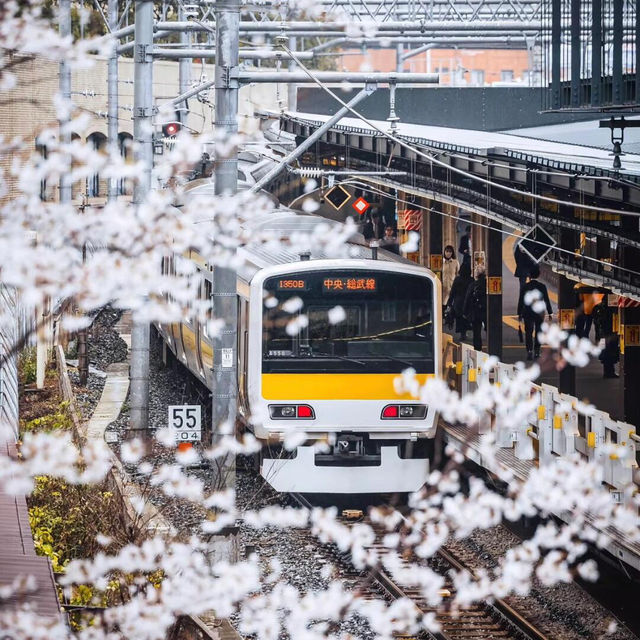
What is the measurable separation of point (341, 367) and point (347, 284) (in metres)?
0.82

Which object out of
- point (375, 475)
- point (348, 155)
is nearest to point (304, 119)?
point (348, 155)

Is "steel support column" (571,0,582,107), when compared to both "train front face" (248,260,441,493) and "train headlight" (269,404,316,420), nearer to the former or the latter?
"train front face" (248,260,441,493)

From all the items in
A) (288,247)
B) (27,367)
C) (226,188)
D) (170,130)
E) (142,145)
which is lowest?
(27,367)

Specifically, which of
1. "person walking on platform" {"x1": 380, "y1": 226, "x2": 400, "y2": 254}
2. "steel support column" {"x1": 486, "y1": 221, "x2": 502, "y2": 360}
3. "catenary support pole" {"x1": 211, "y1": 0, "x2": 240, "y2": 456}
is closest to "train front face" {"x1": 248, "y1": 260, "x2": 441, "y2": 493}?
"catenary support pole" {"x1": 211, "y1": 0, "x2": 240, "y2": 456}

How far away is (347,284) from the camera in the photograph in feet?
40.4

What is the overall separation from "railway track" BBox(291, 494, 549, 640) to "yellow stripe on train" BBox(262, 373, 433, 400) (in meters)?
1.59

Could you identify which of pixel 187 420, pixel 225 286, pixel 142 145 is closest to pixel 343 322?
pixel 187 420

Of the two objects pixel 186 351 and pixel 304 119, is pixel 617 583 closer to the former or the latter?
pixel 186 351

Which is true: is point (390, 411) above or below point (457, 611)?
above

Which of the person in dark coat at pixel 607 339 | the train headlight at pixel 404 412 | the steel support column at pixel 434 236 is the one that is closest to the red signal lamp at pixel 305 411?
the train headlight at pixel 404 412

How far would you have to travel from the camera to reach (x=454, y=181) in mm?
14570

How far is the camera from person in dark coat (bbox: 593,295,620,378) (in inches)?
669

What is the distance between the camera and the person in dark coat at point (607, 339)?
16984 millimetres

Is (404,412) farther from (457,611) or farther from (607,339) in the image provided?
(607,339)
